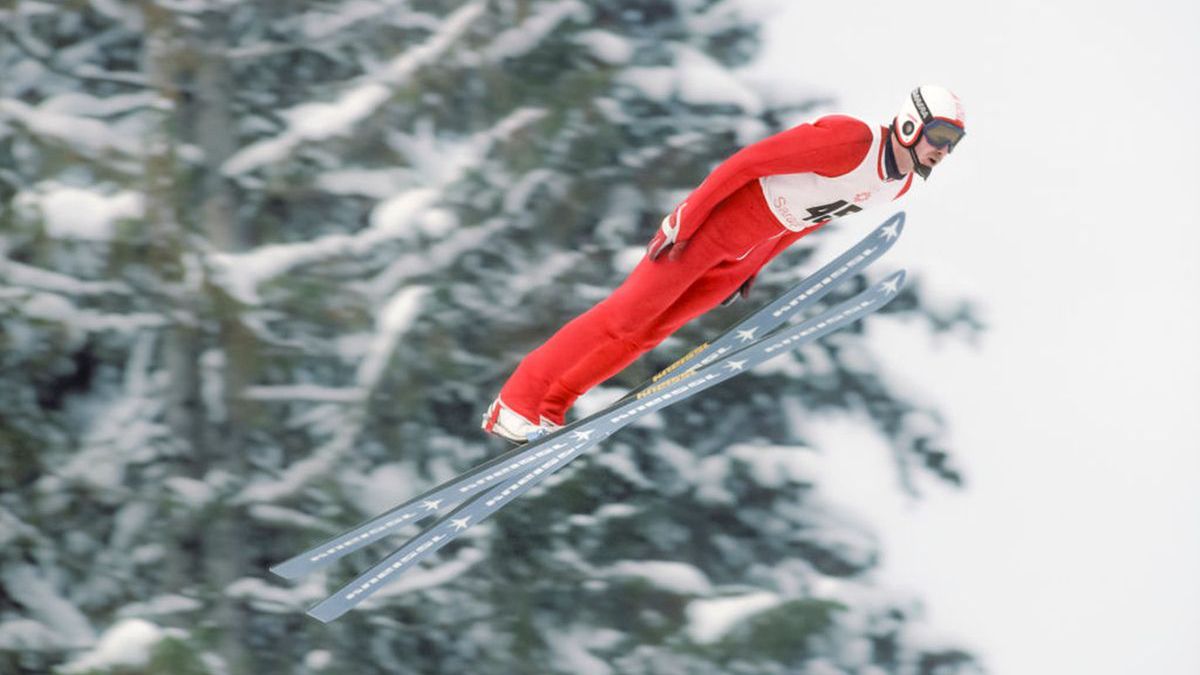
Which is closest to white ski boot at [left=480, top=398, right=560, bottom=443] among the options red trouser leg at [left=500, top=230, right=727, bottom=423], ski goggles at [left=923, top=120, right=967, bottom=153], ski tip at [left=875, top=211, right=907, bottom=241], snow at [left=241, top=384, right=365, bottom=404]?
red trouser leg at [left=500, top=230, right=727, bottom=423]

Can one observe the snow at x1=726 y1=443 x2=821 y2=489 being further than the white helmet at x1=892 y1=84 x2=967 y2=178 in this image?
Yes

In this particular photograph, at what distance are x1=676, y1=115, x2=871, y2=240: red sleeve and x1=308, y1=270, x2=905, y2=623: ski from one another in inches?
17.8

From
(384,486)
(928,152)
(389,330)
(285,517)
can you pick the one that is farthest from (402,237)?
(928,152)

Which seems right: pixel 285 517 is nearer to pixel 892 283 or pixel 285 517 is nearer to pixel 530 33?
pixel 530 33

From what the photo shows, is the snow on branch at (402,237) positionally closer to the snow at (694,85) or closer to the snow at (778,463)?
the snow at (694,85)

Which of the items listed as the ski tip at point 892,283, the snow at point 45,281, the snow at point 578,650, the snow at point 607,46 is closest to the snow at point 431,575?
the snow at point 578,650

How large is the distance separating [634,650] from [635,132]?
2.52 metres

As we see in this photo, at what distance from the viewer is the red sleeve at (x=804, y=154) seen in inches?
140

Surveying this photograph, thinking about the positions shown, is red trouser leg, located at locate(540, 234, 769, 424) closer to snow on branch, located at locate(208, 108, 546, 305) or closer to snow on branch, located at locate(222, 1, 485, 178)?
snow on branch, located at locate(208, 108, 546, 305)

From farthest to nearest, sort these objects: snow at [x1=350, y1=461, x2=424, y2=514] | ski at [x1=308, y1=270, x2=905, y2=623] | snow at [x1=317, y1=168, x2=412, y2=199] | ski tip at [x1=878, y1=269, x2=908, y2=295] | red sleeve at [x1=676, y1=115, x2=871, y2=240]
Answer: snow at [x1=317, y1=168, x2=412, y2=199] → snow at [x1=350, y1=461, x2=424, y2=514] → ski at [x1=308, y1=270, x2=905, y2=623] → ski tip at [x1=878, y1=269, x2=908, y2=295] → red sleeve at [x1=676, y1=115, x2=871, y2=240]

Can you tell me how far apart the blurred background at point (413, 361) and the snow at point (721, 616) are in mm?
14

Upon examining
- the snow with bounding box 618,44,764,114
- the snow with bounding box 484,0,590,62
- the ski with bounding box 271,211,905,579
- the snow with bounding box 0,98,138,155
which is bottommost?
the ski with bounding box 271,211,905,579

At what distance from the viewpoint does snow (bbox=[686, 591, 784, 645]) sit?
5805mm

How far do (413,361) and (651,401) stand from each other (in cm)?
212
